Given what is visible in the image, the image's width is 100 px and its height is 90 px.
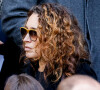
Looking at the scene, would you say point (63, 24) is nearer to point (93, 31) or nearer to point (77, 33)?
point (77, 33)

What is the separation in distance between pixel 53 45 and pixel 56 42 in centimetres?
4

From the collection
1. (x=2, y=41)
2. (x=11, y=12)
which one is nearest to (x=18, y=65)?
(x=2, y=41)

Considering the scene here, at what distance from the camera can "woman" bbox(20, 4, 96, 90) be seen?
198cm

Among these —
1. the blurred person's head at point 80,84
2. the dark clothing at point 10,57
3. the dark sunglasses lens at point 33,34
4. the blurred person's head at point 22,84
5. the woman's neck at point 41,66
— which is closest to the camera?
the blurred person's head at point 80,84

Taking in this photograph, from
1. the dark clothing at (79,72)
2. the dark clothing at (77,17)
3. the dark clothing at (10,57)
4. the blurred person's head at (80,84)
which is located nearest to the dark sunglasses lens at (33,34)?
the dark clothing at (77,17)

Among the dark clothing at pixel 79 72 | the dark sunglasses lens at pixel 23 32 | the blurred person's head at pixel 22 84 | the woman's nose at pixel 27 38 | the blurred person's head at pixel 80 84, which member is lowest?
the dark clothing at pixel 79 72

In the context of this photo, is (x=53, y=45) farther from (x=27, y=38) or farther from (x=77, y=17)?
(x=77, y=17)

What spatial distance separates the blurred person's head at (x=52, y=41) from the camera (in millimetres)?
1979

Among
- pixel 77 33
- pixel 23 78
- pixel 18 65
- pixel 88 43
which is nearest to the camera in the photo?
pixel 23 78

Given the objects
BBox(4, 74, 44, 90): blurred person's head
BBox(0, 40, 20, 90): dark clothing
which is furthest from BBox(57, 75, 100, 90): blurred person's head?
BBox(0, 40, 20, 90): dark clothing

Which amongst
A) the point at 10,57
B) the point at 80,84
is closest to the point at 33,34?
the point at 10,57

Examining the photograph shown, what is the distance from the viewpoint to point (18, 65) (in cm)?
253

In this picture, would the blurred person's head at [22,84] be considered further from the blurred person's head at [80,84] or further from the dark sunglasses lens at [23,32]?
the dark sunglasses lens at [23,32]

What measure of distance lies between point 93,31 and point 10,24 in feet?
2.75
